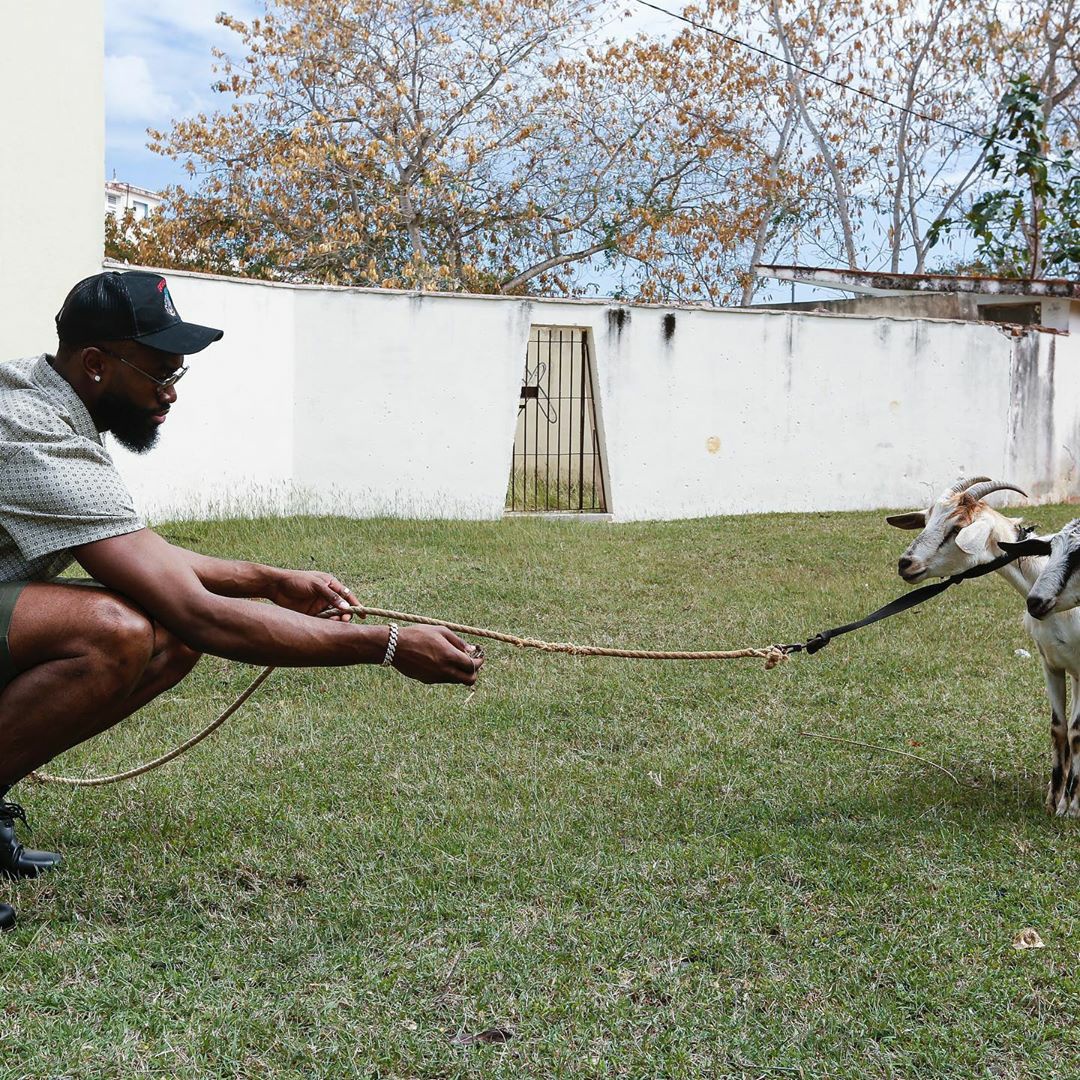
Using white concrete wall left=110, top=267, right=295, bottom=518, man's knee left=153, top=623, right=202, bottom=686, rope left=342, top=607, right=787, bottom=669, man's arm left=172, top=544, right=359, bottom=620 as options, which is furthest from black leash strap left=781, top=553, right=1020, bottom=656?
white concrete wall left=110, top=267, right=295, bottom=518

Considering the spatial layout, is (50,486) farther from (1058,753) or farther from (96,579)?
(1058,753)

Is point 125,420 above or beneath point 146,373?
beneath

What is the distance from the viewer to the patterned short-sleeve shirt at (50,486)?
306cm

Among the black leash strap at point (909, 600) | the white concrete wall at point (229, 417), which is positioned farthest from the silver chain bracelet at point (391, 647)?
the white concrete wall at point (229, 417)

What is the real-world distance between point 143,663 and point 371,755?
1707 millimetres

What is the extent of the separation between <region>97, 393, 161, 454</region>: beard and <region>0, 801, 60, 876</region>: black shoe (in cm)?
113

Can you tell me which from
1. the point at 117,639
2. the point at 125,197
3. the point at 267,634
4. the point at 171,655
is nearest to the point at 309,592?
the point at 171,655

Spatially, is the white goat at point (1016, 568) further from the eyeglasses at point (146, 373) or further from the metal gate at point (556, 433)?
the metal gate at point (556, 433)

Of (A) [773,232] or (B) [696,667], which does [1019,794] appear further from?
(A) [773,232]

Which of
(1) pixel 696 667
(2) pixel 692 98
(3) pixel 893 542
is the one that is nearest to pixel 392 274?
(2) pixel 692 98

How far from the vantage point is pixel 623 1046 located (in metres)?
2.70

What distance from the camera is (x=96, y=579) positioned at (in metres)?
3.25

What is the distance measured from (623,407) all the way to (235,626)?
10.3 meters

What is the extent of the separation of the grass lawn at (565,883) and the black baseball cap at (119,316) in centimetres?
153
